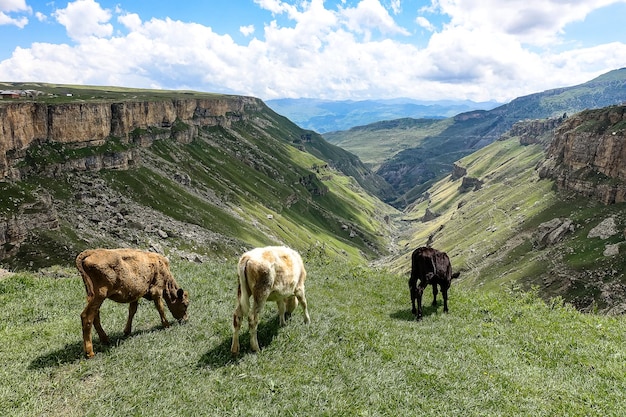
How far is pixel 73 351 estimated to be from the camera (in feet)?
42.1

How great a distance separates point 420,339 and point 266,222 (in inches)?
5923

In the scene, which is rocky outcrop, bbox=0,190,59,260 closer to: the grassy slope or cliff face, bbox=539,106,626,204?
the grassy slope

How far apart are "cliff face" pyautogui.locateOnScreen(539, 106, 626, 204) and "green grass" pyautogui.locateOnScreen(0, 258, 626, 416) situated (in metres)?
154

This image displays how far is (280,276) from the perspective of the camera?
13.8m

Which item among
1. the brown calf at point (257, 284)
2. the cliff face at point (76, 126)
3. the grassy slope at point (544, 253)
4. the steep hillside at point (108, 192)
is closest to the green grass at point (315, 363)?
the brown calf at point (257, 284)

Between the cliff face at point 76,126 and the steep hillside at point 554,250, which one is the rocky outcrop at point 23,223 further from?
the steep hillside at point 554,250

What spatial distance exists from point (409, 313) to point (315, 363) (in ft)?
26.7

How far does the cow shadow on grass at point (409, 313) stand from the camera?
18297 millimetres

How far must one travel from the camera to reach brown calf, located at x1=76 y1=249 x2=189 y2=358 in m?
12.7

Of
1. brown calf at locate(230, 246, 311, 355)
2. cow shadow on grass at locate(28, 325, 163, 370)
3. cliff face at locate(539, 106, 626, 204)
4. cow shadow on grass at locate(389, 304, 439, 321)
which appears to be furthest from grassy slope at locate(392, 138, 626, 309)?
cow shadow on grass at locate(28, 325, 163, 370)

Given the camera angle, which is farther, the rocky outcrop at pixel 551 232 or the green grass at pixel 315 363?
the rocky outcrop at pixel 551 232

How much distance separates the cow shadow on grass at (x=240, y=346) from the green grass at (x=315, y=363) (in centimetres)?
6

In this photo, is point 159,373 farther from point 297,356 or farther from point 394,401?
point 394,401

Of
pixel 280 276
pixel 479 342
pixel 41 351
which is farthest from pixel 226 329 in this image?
pixel 479 342
